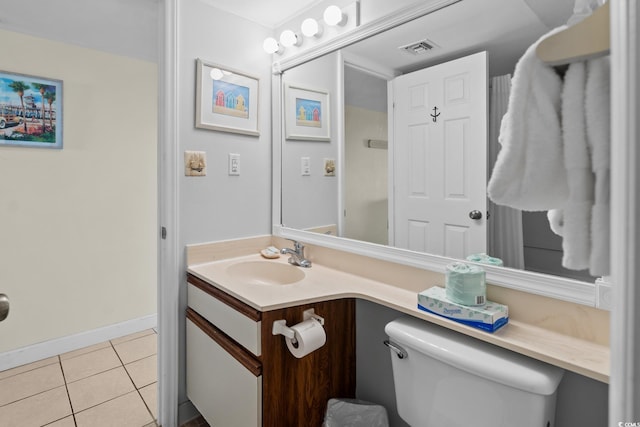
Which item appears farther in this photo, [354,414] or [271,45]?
[271,45]

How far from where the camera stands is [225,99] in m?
1.75

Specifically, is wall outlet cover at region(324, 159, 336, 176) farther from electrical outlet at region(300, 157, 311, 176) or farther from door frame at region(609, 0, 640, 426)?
door frame at region(609, 0, 640, 426)

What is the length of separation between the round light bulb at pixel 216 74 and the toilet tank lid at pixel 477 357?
1.47 meters

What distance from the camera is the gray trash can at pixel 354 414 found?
4.24 feet

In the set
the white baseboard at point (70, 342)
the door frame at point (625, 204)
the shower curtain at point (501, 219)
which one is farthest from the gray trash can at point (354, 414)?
the white baseboard at point (70, 342)

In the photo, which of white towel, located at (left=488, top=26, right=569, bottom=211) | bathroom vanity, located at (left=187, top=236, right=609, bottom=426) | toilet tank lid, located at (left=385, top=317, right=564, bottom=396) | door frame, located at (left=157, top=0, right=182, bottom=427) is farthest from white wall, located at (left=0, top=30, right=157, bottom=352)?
white towel, located at (left=488, top=26, right=569, bottom=211)

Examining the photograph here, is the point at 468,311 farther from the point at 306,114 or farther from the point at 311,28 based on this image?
the point at 311,28

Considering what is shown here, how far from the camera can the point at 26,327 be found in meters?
2.16

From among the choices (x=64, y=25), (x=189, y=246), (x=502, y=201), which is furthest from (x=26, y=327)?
(x=502, y=201)

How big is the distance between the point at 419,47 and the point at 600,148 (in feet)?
3.46

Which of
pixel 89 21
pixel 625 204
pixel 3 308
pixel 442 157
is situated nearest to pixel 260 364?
pixel 3 308

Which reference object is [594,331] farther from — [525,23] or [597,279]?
[525,23]

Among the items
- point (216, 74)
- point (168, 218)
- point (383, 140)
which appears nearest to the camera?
point (383, 140)

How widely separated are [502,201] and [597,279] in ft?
2.10
